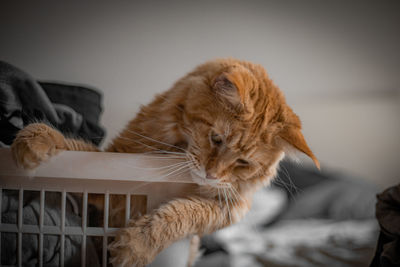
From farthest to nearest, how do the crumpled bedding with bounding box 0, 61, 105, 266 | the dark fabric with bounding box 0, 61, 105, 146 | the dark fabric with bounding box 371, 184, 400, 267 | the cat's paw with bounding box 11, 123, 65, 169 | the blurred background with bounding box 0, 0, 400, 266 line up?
1. the blurred background with bounding box 0, 0, 400, 266
2. the dark fabric with bounding box 0, 61, 105, 146
3. the dark fabric with bounding box 371, 184, 400, 267
4. the crumpled bedding with bounding box 0, 61, 105, 266
5. the cat's paw with bounding box 11, 123, 65, 169

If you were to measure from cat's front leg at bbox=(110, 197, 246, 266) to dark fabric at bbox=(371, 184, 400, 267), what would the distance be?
488mm

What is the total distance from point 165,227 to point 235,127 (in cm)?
36

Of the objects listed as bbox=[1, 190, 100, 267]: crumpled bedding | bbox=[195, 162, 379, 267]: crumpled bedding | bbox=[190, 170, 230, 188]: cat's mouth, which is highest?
bbox=[190, 170, 230, 188]: cat's mouth

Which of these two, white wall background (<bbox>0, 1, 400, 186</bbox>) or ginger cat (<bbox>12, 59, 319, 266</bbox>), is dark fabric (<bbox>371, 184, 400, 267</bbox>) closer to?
ginger cat (<bbox>12, 59, 319, 266</bbox>)

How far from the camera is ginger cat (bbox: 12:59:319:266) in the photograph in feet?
2.85

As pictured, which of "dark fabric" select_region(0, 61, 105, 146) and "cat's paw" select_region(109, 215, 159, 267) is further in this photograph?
"dark fabric" select_region(0, 61, 105, 146)

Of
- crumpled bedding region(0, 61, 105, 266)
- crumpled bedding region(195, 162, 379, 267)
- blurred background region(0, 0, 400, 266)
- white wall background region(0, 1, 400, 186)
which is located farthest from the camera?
white wall background region(0, 1, 400, 186)

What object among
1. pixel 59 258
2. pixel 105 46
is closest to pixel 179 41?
pixel 105 46

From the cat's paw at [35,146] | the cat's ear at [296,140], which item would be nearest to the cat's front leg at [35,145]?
the cat's paw at [35,146]

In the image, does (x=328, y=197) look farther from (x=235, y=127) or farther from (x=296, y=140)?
(x=235, y=127)

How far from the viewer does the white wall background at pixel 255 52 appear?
2.05m

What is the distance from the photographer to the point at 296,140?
3.11 ft

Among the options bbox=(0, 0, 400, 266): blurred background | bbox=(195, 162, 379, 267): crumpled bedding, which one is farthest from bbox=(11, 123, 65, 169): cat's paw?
bbox=(0, 0, 400, 266): blurred background

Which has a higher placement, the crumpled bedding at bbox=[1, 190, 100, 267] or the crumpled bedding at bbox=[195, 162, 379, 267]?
the crumpled bedding at bbox=[1, 190, 100, 267]
